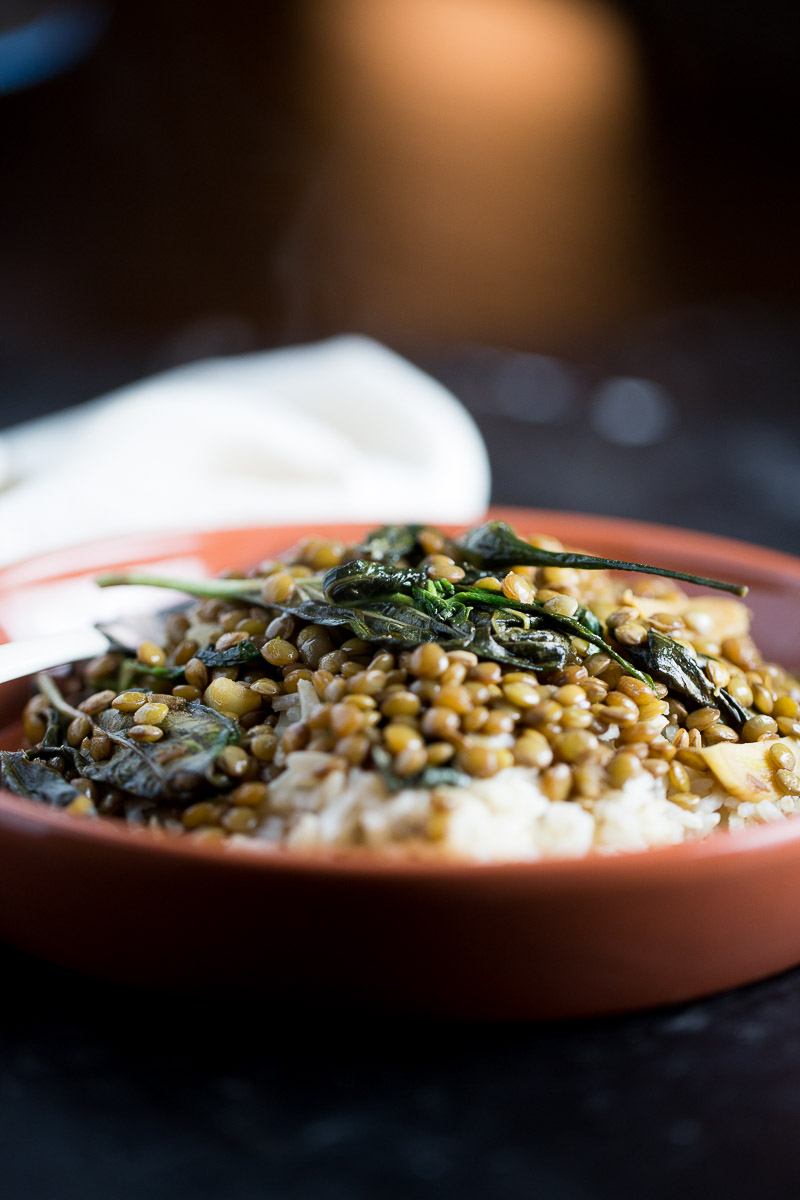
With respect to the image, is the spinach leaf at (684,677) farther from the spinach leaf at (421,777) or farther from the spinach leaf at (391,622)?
the spinach leaf at (421,777)

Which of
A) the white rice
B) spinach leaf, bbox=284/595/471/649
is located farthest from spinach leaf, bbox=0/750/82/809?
spinach leaf, bbox=284/595/471/649

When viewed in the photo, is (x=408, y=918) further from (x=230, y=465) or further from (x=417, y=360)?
(x=417, y=360)

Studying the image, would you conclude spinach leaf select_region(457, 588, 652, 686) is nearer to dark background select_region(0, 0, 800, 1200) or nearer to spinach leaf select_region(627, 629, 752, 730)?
spinach leaf select_region(627, 629, 752, 730)

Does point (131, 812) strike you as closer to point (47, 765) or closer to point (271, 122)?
point (47, 765)

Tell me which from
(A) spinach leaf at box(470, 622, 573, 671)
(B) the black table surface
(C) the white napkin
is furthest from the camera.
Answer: (C) the white napkin

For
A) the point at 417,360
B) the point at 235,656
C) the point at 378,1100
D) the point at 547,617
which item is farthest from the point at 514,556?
the point at 417,360

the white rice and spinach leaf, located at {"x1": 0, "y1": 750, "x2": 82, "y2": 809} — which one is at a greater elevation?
the white rice
